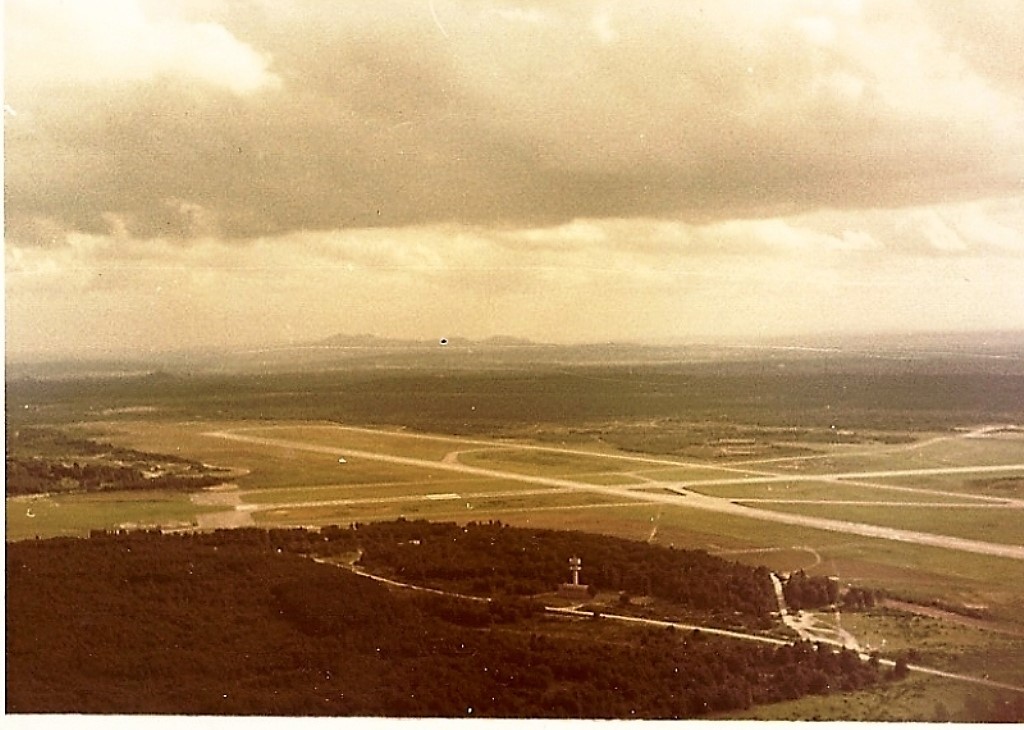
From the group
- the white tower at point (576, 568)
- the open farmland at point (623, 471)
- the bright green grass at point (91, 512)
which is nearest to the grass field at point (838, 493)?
the open farmland at point (623, 471)

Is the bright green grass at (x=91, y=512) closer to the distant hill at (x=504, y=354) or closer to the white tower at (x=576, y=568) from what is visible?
the distant hill at (x=504, y=354)

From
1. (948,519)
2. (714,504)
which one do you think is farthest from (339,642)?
(948,519)

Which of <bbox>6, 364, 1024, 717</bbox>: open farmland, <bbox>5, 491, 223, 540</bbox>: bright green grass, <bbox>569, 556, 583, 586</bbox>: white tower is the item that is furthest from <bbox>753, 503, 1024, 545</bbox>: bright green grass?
<bbox>5, 491, 223, 540</bbox>: bright green grass

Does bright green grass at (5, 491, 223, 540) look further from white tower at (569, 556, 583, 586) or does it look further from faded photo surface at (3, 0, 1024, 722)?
white tower at (569, 556, 583, 586)

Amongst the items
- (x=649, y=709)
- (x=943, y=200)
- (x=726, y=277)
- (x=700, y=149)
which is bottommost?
(x=649, y=709)

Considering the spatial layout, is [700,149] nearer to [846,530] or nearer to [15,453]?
[846,530]

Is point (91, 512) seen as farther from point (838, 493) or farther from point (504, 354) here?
point (838, 493)

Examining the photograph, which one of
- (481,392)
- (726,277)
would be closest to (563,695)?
(481,392)
